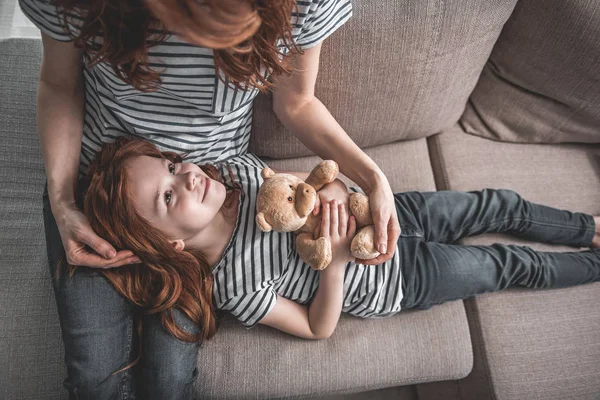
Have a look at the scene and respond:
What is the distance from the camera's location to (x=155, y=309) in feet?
3.20

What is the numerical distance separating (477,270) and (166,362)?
79 centimetres

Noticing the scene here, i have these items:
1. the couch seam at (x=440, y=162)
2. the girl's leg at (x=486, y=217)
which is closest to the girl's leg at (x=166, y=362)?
the girl's leg at (x=486, y=217)

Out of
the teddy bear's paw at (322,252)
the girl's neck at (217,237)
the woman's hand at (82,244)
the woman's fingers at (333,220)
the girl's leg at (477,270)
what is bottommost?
the girl's leg at (477,270)

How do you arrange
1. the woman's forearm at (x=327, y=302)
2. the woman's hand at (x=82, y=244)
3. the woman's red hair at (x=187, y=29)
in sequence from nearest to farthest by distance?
the woman's red hair at (x=187, y=29)
the woman's hand at (x=82, y=244)
the woman's forearm at (x=327, y=302)

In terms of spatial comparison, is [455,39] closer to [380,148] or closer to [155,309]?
[380,148]

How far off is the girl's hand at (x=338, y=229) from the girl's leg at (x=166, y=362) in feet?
1.24

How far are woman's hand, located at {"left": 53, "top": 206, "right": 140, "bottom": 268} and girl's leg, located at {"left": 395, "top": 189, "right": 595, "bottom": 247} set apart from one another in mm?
703

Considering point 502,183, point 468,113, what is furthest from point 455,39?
point 502,183

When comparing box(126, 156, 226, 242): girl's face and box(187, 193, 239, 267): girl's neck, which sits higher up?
box(126, 156, 226, 242): girl's face

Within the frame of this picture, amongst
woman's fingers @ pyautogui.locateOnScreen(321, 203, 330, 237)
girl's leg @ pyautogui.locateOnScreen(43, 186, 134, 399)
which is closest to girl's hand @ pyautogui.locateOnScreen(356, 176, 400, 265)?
woman's fingers @ pyautogui.locateOnScreen(321, 203, 330, 237)

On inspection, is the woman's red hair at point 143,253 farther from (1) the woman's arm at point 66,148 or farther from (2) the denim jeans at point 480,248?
(2) the denim jeans at point 480,248

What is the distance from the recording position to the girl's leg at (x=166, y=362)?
3.20 ft

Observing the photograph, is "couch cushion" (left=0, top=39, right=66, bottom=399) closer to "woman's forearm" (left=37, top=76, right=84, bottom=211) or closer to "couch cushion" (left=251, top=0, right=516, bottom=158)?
"woman's forearm" (left=37, top=76, right=84, bottom=211)

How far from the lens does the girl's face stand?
0.92 m
